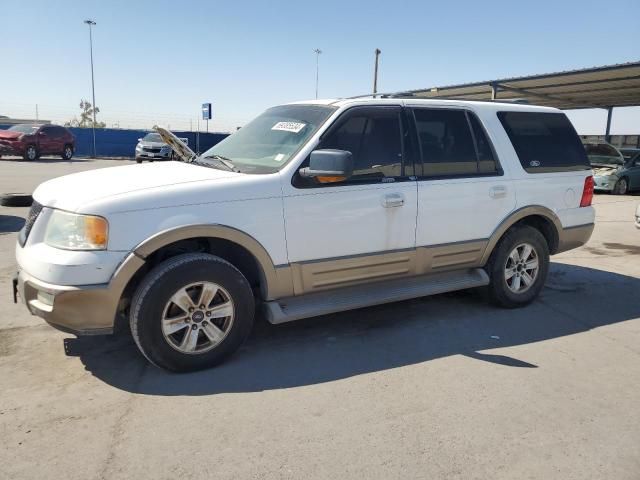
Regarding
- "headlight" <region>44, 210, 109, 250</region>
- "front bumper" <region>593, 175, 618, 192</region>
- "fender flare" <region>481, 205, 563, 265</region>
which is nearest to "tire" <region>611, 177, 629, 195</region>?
"front bumper" <region>593, 175, 618, 192</region>

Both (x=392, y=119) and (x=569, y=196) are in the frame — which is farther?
(x=569, y=196)

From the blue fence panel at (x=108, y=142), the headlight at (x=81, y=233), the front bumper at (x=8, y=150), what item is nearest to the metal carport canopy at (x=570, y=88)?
the headlight at (x=81, y=233)

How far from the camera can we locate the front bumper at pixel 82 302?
318 cm

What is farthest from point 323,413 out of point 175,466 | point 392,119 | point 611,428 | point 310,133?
point 392,119

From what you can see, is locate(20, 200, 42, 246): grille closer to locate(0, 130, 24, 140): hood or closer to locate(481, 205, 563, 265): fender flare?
locate(481, 205, 563, 265): fender flare

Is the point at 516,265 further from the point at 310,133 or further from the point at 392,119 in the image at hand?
the point at 310,133

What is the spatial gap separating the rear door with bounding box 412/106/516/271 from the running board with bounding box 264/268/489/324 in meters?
0.14

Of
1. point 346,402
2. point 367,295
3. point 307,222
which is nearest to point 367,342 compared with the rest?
point 367,295

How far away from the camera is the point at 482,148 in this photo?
15.6 ft

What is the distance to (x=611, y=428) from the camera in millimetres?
3025

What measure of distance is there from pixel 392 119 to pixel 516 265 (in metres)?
1.95

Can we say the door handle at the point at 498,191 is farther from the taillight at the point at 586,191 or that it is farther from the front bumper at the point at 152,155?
the front bumper at the point at 152,155

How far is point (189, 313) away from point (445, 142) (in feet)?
8.55

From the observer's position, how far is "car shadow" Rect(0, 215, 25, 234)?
7.89 meters
